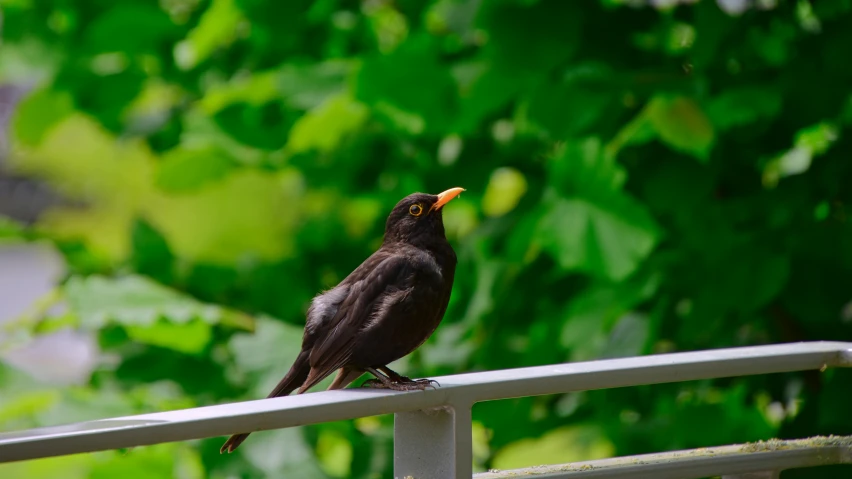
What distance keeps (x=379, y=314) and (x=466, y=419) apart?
432mm

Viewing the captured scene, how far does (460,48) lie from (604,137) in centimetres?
69

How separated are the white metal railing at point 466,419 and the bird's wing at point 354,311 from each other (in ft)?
0.80

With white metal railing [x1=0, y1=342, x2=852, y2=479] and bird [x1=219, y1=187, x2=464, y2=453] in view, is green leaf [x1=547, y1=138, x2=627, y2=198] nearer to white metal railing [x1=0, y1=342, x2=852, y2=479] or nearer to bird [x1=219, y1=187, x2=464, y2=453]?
bird [x1=219, y1=187, x2=464, y2=453]

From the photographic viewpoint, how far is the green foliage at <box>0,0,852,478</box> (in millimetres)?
3014

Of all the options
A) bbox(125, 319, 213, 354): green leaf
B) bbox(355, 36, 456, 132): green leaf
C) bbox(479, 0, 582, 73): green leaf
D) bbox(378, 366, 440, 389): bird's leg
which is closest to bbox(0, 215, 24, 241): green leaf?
bbox(125, 319, 213, 354): green leaf

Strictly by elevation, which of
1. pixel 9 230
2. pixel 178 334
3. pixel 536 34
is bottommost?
pixel 178 334

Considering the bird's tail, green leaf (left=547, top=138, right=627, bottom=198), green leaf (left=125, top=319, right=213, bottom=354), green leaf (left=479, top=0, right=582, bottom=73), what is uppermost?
green leaf (left=479, top=0, right=582, bottom=73)

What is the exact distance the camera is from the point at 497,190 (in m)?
4.64

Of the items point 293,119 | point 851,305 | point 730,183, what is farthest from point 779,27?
point 293,119

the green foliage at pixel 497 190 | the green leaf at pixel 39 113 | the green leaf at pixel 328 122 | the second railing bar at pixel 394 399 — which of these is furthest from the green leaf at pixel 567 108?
the green leaf at pixel 39 113

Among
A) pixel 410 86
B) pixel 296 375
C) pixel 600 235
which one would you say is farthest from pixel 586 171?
pixel 296 375

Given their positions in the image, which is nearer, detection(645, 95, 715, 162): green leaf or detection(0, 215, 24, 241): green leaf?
detection(645, 95, 715, 162): green leaf

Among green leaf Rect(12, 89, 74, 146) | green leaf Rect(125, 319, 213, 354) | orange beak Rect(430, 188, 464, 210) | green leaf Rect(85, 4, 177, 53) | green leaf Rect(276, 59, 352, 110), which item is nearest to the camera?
orange beak Rect(430, 188, 464, 210)

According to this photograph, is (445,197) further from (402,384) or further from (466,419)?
(466,419)
